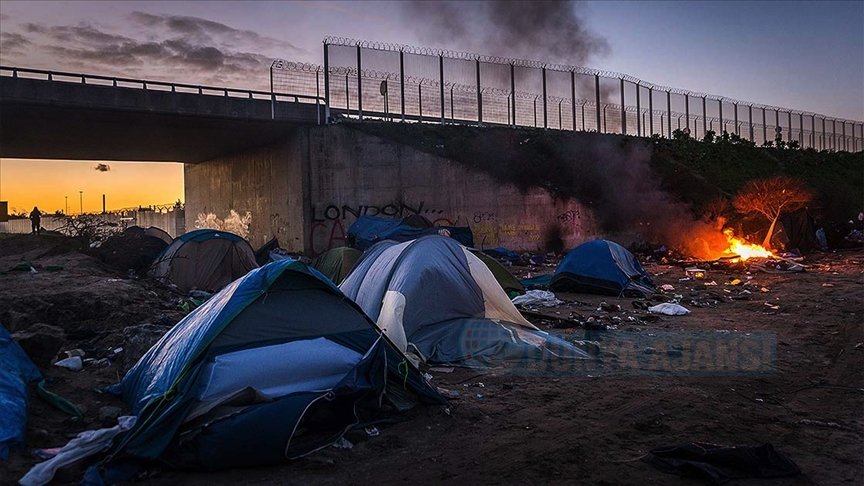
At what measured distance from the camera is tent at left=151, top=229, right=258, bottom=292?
15.6 m

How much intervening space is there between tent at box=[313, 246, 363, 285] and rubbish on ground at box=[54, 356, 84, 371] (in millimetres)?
7470

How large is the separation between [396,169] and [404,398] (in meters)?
19.0

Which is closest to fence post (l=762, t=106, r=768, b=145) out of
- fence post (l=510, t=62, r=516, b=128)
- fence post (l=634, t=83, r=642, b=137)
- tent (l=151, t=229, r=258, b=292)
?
fence post (l=634, t=83, r=642, b=137)

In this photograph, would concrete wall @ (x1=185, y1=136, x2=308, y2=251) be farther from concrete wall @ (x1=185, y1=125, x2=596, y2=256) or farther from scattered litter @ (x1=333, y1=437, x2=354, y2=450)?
scattered litter @ (x1=333, y1=437, x2=354, y2=450)

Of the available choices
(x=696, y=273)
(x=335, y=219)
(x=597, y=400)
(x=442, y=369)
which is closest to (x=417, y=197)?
(x=335, y=219)

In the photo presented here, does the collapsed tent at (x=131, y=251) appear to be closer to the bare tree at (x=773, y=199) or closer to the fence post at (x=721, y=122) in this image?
the bare tree at (x=773, y=199)

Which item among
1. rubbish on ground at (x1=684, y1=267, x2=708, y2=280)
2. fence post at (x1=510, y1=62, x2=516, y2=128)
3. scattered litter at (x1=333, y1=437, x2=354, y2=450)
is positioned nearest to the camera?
scattered litter at (x1=333, y1=437, x2=354, y2=450)

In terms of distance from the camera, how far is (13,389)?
216 inches

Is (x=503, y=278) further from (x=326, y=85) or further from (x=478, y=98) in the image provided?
(x=478, y=98)

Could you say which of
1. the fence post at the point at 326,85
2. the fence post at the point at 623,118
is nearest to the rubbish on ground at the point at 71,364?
the fence post at the point at 326,85

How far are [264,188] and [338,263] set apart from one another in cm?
1240

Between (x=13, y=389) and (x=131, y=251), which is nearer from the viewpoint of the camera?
(x=13, y=389)

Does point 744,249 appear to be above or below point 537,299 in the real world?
above

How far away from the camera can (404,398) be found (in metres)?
6.11
